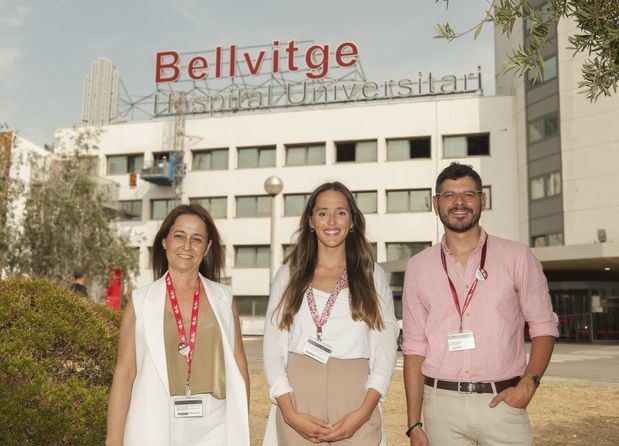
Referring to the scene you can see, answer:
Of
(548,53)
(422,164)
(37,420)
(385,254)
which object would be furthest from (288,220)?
(37,420)

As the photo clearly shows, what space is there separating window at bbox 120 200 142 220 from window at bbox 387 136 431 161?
17.7m

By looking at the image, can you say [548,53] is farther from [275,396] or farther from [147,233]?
[275,396]

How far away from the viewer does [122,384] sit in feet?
10.3

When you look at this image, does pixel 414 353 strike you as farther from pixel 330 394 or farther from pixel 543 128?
pixel 543 128

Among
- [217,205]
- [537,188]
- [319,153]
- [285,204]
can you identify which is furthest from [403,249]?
[217,205]

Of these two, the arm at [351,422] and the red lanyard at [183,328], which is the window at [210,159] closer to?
the red lanyard at [183,328]

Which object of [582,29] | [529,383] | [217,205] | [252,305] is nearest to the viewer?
[529,383]

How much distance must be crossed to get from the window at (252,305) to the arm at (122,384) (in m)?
37.3

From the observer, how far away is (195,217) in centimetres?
354

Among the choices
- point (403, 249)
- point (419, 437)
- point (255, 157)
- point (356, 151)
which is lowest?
point (419, 437)

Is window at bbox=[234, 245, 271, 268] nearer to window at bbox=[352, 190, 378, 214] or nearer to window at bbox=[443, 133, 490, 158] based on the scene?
window at bbox=[352, 190, 378, 214]

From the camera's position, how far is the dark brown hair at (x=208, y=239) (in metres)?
3.56

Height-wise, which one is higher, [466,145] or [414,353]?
[466,145]

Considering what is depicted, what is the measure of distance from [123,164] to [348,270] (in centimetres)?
4386
